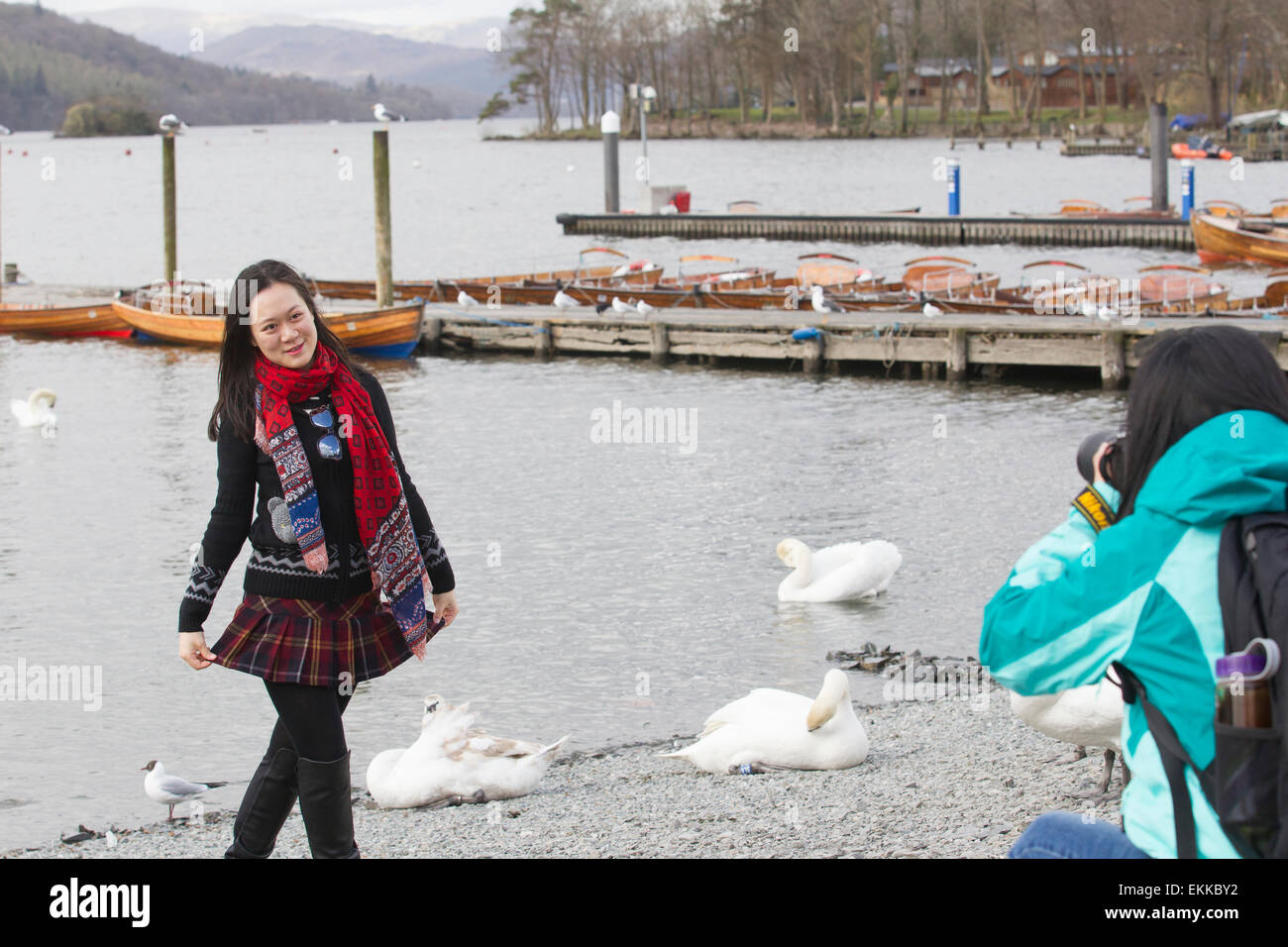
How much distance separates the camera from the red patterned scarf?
4.24 m

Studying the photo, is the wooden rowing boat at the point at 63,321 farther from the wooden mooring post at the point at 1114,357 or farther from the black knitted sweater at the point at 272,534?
the black knitted sweater at the point at 272,534

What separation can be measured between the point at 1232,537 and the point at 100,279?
50.6m

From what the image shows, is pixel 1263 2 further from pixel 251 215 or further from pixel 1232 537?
pixel 1232 537

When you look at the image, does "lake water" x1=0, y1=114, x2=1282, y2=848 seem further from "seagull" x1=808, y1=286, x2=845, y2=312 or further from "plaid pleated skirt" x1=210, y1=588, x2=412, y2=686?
"plaid pleated skirt" x1=210, y1=588, x2=412, y2=686

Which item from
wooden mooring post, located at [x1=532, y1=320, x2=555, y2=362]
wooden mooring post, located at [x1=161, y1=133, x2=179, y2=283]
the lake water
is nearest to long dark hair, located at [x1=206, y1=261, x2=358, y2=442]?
the lake water

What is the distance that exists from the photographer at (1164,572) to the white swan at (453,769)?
16.9 ft

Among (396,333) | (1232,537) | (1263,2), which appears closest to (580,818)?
(1232,537)

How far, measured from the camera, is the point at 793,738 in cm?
762

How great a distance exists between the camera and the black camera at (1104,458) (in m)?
2.85

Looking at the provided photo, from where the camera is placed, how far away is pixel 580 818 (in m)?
7.07

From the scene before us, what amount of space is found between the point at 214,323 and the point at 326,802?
28.4 meters

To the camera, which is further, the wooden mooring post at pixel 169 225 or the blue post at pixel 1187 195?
the blue post at pixel 1187 195

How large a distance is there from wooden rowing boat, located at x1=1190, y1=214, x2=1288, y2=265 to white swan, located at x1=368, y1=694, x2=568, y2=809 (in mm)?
36072

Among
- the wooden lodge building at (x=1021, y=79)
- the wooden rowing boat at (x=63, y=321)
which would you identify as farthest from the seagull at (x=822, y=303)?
the wooden lodge building at (x=1021, y=79)
